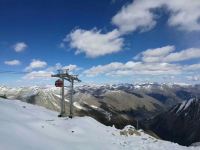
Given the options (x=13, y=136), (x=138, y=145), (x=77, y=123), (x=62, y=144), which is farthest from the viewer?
(x=77, y=123)

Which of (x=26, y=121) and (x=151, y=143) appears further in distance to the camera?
(x=151, y=143)

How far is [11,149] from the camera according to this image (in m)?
21.8

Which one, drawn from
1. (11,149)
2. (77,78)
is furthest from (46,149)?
(77,78)

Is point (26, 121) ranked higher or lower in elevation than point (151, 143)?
higher

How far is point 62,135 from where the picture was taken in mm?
31844

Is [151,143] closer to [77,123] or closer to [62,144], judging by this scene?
[77,123]

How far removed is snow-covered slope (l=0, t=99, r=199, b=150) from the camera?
25.0m

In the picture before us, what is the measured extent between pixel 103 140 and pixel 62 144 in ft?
25.3

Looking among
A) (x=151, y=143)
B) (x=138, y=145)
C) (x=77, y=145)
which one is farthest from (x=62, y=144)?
(x=151, y=143)

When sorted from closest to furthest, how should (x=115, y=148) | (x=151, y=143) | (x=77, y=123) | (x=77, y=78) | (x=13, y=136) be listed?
(x=13, y=136) → (x=115, y=148) → (x=151, y=143) → (x=77, y=123) → (x=77, y=78)

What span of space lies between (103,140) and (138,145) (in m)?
3.92

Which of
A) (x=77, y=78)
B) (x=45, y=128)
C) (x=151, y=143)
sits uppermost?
(x=77, y=78)

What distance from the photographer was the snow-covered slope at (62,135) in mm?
24987

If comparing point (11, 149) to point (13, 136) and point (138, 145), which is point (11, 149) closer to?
point (13, 136)
